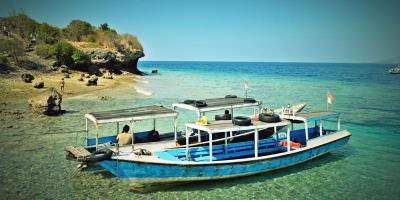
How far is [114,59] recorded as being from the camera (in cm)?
5891

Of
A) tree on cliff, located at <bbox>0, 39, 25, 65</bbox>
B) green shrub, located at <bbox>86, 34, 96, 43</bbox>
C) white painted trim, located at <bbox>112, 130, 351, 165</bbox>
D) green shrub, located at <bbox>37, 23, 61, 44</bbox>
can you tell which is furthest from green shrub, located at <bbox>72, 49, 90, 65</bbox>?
white painted trim, located at <bbox>112, 130, 351, 165</bbox>

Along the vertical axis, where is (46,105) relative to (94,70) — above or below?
below

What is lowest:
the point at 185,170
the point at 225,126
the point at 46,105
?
the point at 185,170

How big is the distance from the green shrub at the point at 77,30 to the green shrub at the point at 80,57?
15557 millimetres

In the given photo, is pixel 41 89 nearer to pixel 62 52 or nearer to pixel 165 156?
pixel 62 52

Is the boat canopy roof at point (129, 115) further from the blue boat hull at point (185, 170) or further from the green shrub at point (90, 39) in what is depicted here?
the green shrub at point (90, 39)

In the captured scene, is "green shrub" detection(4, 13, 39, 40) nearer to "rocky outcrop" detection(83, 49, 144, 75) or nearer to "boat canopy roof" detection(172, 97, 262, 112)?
"rocky outcrop" detection(83, 49, 144, 75)

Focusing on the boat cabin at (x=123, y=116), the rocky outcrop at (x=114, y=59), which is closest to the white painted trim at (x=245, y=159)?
the boat cabin at (x=123, y=116)

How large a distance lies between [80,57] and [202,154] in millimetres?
41358

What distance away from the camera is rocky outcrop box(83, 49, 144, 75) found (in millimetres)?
55125

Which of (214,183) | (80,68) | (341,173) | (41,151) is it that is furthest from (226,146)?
(80,68)

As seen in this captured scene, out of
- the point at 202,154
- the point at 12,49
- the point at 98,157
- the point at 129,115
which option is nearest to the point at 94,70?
the point at 12,49

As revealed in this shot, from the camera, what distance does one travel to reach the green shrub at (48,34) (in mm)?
54834

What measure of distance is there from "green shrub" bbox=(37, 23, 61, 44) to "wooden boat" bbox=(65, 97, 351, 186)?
47.3 m
